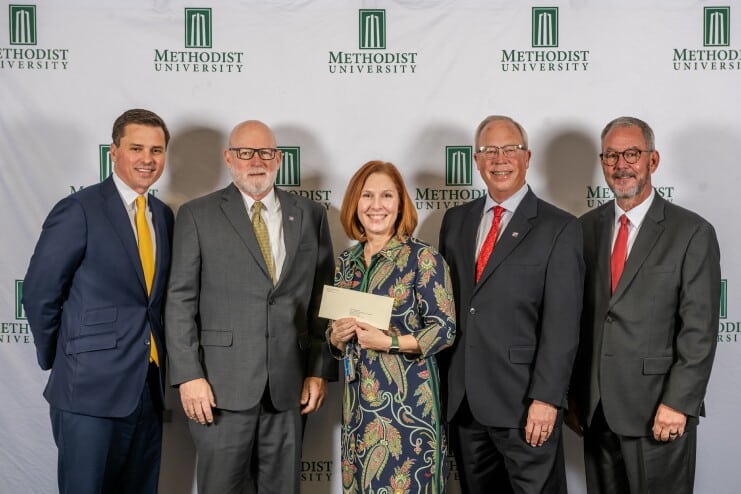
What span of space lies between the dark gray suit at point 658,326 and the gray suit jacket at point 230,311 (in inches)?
43.7

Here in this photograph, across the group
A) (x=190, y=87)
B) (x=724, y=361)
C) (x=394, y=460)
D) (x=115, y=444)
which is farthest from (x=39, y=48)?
(x=724, y=361)

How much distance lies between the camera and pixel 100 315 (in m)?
2.29

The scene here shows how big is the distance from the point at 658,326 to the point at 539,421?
0.53 metres

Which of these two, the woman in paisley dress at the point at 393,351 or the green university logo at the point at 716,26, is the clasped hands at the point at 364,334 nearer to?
the woman in paisley dress at the point at 393,351

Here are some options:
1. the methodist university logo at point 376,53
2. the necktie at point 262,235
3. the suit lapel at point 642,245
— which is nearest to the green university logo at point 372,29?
the methodist university logo at point 376,53

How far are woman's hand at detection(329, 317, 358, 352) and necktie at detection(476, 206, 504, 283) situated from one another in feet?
1.62

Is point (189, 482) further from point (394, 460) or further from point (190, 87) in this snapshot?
point (190, 87)

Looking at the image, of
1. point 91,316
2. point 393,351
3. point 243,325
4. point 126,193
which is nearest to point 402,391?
point 393,351

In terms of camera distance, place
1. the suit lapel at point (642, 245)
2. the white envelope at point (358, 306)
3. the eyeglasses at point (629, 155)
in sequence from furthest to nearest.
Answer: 1. the eyeglasses at point (629, 155)
2. the suit lapel at point (642, 245)
3. the white envelope at point (358, 306)

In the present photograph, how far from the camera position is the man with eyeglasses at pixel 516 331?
219 cm

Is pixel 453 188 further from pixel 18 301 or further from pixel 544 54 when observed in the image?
pixel 18 301

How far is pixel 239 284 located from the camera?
232 centimetres

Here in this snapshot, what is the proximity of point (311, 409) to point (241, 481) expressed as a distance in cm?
35

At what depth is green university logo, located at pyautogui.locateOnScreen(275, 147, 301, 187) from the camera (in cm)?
302
